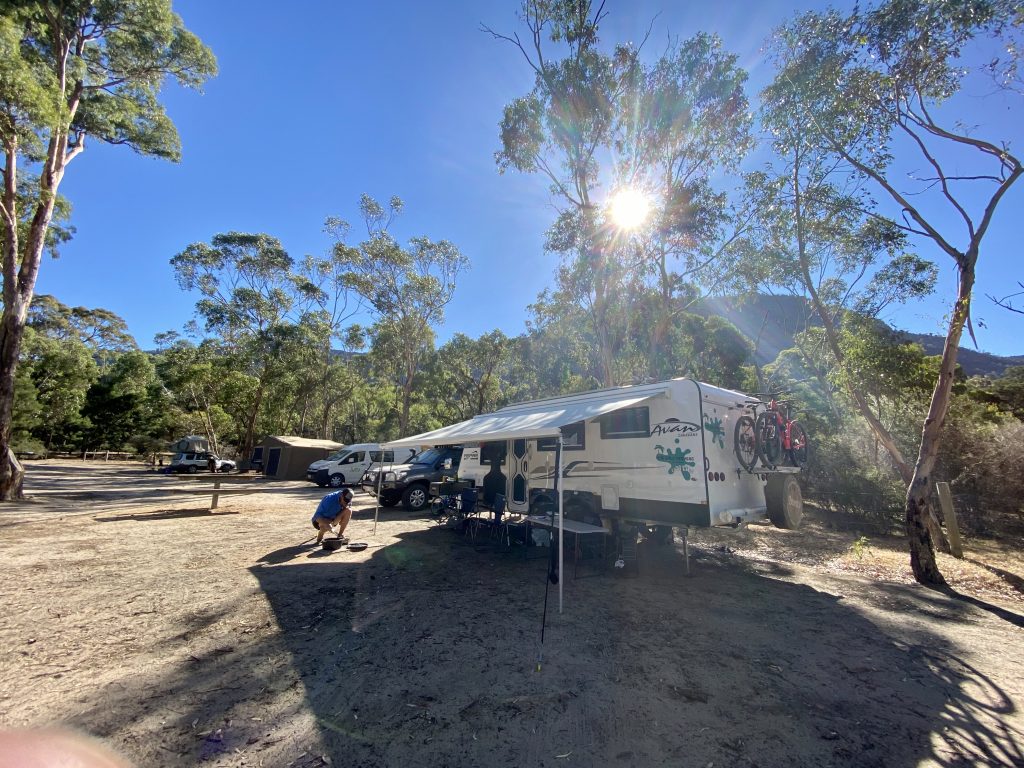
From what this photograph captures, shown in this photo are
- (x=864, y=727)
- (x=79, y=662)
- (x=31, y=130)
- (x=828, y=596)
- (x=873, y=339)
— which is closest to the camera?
(x=864, y=727)

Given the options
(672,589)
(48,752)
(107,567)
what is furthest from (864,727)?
(107,567)

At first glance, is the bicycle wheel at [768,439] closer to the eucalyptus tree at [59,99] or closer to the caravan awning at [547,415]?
the caravan awning at [547,415]

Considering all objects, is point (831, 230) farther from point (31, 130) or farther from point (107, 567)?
point (31, 130)

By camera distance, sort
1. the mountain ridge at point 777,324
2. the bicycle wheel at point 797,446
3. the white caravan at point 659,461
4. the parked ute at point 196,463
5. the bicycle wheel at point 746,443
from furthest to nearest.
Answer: the parked ute at point 196,463 → the mountain ridge at point 777,324 → the bicycle wheel at point 797,446 → the bicycle wheel at point 746,443 → the white caravan at point 659,461

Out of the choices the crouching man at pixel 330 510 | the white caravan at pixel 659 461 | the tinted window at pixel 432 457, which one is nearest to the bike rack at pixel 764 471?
the white caravan at pixel 659 461

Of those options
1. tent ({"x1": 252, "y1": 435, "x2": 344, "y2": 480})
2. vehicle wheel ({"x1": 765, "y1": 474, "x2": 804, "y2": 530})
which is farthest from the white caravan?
tent ({"x1": 252, "y1": 435, "x2": 344, "y2": 480})

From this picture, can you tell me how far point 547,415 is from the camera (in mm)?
6762

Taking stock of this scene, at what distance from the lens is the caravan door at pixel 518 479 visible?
8.30m

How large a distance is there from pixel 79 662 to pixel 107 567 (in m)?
3.02

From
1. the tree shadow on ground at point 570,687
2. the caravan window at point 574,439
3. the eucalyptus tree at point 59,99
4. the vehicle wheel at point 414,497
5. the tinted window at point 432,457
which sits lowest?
the tree shadow on ground at point 570,687

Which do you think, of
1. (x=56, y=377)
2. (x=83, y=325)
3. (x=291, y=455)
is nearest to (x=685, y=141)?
(x=291, y=455)

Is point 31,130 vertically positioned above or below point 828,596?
above

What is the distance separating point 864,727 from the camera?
283 centimetres

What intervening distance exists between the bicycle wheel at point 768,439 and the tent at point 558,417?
1.62 m
